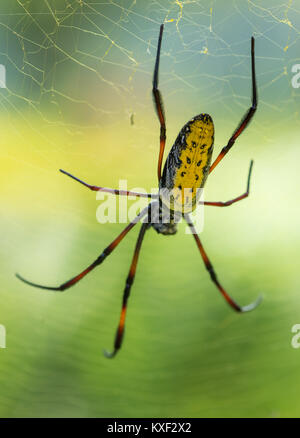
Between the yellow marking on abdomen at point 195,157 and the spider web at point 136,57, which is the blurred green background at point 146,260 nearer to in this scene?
the spider web at point 136,57

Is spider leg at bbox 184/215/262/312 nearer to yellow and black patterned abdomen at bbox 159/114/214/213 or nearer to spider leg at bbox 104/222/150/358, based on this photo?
spider leg at bbox 104/222/150/358

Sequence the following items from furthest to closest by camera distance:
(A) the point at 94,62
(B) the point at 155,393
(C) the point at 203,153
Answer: (B) the point at 155,393 → (A) the point at 94,62 → (C) the point at 203,153

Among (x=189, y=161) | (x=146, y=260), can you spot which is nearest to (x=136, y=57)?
(x=189, y=161)

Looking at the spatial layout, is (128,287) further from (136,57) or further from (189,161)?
(136,57)

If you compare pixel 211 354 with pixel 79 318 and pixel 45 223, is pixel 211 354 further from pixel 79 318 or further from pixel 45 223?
pixel 45 223

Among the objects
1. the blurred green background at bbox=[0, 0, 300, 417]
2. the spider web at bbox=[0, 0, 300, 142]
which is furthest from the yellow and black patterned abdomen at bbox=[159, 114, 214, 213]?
the blurred green background at bbox=[0, 0, 300, 417]

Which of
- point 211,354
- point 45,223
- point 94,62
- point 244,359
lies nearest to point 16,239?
point 45,223
